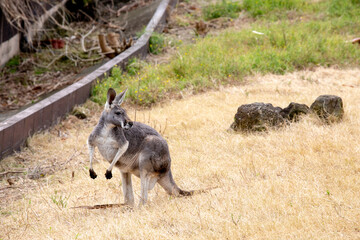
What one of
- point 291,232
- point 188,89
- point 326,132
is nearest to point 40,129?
point 188,89

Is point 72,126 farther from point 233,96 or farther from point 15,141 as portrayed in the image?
point 233,96

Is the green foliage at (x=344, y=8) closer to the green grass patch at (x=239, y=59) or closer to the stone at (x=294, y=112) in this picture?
the green grass patch at (x=239, y=59)

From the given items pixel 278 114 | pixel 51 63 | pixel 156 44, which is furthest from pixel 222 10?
A: pixel 278 114

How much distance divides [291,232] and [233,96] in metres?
5.55

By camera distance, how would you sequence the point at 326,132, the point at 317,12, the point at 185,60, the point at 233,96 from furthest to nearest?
the point at 317,12
the point at 185,60
the point at 233,96
the point at 326,132

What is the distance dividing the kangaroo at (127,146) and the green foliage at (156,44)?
852cm

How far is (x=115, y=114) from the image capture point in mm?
4961

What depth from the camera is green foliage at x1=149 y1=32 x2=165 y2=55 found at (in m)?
13.6

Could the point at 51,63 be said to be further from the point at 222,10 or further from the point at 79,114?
the point at 222,10

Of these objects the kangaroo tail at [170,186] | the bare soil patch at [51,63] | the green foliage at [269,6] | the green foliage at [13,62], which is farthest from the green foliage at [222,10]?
the kangaroo tail at [170,186]

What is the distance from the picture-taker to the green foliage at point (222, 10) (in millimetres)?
16016

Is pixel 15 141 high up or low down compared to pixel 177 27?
up

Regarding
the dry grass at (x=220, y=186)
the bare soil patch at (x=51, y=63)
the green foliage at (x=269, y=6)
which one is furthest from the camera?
the green foliage at (x=269, y=6)

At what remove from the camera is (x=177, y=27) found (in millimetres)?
15547
